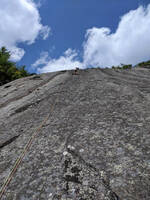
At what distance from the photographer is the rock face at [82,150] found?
194 centimetres

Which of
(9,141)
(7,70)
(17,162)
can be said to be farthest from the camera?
(7,70)

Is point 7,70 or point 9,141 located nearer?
point 9,141

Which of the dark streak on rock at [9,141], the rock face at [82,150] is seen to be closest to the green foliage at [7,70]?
the rock face at [82,150]

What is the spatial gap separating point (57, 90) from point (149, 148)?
4448mm

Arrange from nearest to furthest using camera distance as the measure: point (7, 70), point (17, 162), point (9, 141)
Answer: point (17, 162) → point (9, 141) → point (7, 70)

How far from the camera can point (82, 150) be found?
262 centimetres

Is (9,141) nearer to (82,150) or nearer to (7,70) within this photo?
(82,150)

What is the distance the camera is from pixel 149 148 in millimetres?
2430

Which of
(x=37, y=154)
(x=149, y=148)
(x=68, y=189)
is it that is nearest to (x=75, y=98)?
(x=37, y=154)

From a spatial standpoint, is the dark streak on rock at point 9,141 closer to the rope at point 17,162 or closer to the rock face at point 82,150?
the rock face at point 82,150

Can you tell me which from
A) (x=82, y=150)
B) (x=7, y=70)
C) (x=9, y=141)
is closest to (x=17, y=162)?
(x=9, y=141)

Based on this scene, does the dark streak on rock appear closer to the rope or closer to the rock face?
the rock face

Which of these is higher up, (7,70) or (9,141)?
(7,70)

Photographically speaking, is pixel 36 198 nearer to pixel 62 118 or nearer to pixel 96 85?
pixel 62 118
